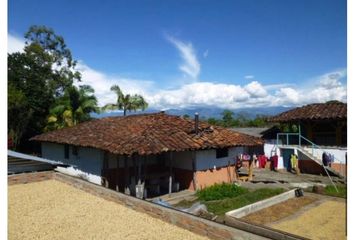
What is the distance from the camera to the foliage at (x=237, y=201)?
41.5 ft

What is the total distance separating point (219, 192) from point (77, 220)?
7131 millimetres

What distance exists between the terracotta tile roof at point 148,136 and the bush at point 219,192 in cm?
207

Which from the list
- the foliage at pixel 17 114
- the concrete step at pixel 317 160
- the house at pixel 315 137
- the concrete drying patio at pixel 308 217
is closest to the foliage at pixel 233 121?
the house at pixel 315 137

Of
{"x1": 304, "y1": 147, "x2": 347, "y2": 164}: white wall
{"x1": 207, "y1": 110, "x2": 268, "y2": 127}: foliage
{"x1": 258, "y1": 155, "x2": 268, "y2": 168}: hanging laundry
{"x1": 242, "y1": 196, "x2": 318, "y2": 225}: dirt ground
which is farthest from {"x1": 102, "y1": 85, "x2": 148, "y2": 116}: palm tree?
{"x1": 207, "y1": 110, "x2": 268, "y2": 127}: foliage

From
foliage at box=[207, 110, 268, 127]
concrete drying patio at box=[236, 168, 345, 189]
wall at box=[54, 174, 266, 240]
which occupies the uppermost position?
foliage at box=[207, 110, 268, 127]

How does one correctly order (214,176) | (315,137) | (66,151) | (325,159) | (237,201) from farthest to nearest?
(315,137) → (325,159) → (66,151) → (214,176) → (237,201)

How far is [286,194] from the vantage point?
1374cm

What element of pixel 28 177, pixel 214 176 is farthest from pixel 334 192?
pixel 28 177

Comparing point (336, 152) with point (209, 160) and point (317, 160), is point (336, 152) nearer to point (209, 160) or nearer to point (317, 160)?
point (317, 160)

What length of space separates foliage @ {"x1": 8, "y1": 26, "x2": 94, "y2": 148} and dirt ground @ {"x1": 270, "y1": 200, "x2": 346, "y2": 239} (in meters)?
22.7

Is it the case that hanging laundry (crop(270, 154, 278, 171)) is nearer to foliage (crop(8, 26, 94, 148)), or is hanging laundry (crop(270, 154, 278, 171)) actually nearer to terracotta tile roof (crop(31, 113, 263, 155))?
terracotta tile roof (crop(31, 113, 263, 155))

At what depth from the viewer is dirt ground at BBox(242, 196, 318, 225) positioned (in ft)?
35.9

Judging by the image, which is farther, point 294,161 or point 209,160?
point 294,161

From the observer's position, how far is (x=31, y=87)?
95.2ft
